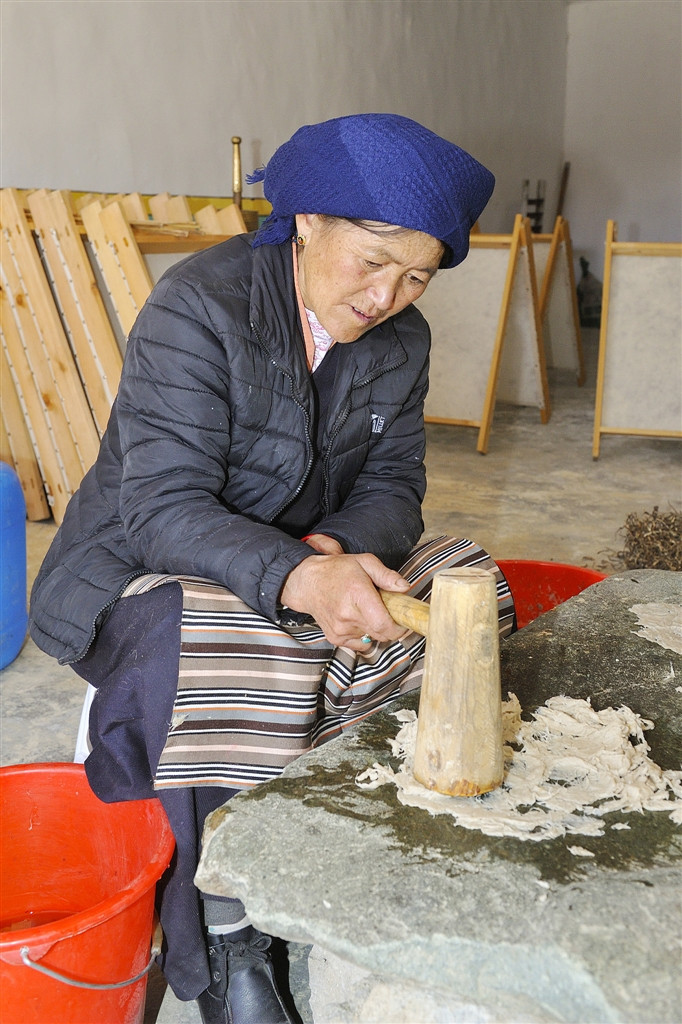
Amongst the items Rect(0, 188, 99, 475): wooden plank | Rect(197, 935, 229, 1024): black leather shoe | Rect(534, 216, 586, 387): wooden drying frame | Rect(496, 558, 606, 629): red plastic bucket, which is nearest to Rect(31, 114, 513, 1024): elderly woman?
Rect(197, 935, 229, 1024): black leather shoe

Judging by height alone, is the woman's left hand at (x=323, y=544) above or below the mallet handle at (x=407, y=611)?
below

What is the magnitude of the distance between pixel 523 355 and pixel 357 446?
4423mm

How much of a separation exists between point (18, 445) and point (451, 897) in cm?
357

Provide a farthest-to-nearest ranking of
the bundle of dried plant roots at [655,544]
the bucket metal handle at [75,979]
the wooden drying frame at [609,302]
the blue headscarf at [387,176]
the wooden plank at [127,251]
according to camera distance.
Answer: the wooden drying frame at [609,302]
the wooden plank at [127,251]
the bundle of dried plant roots at [655,544]
the blue headscarf at [387,176]
the bucket metal handle at [75,979]

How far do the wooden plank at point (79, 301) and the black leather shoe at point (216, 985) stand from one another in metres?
2.66

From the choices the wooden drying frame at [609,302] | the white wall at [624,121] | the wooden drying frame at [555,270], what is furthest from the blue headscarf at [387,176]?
the white wall at [624,121]

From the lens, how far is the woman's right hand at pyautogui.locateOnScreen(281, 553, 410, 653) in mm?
1438

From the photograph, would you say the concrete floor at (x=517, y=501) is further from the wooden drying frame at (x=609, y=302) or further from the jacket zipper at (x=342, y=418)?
the jacket zipper at (x=342, y=418)

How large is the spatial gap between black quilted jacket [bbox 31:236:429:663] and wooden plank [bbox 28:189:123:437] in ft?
6.81

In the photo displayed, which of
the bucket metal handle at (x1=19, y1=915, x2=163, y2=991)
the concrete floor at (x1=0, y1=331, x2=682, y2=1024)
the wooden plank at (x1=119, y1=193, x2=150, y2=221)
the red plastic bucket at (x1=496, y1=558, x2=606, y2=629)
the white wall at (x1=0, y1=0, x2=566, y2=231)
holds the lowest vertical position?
the concrete floor at (x1=0, y1=331, x2=682, y2=1024)

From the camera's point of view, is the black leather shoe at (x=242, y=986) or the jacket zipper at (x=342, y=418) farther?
the jacket zipper at (x=342, y=418)

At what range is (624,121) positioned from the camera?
11.5 m

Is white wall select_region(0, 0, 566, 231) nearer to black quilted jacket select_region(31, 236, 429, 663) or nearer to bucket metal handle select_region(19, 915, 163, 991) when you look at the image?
→ black quilted jacket select_region(31, 236, 429, 663)

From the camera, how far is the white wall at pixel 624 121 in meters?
11.0
